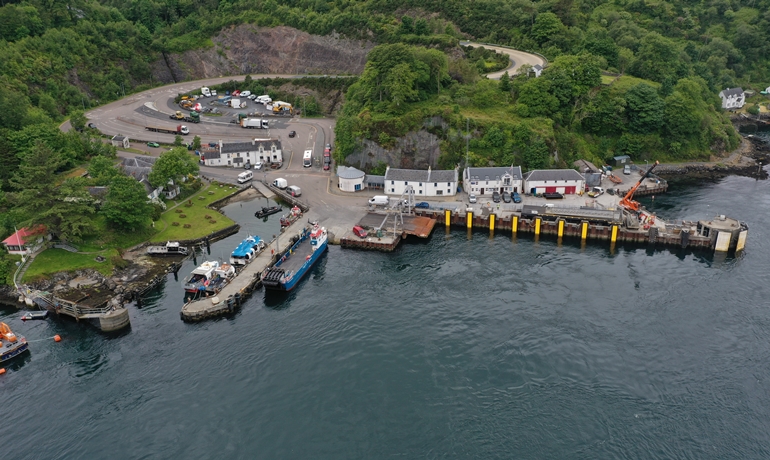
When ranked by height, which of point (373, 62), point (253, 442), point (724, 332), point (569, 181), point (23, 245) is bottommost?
point (253, 442)

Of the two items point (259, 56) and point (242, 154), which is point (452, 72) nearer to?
point (242, 154)

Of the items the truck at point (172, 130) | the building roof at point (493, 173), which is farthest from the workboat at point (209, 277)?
the truck at point (172, 130)

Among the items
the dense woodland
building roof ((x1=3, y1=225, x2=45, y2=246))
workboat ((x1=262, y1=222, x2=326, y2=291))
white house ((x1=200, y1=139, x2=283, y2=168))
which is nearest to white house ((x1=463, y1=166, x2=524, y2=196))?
the dense woodland

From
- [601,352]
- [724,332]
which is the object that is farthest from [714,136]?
[601,352]

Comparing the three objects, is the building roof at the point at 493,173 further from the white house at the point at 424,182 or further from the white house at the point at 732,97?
the white house at the point at 732,97

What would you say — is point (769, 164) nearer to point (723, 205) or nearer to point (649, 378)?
point (723, 205)

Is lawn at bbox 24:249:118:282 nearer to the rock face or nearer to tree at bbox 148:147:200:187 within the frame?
tree at bbox 148:147:200:187

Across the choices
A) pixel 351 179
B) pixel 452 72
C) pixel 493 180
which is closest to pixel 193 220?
pixel 351 179
